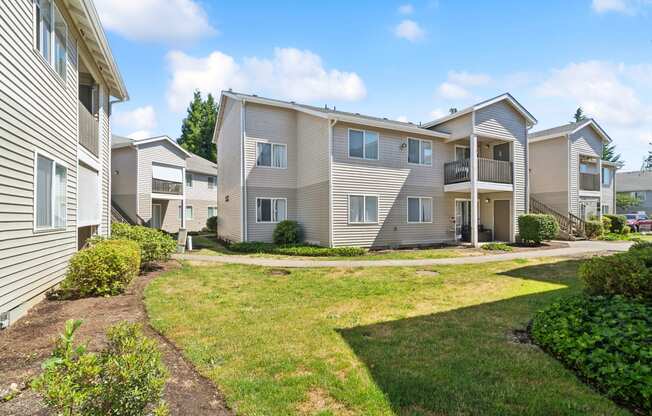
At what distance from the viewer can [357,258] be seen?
1370 cm

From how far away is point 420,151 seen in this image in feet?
58.5

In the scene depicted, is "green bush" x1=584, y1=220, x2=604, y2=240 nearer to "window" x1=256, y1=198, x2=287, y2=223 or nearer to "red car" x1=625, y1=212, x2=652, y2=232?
"red car" x1=625, y1=212, x2=652, y2=232

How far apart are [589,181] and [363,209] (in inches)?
763

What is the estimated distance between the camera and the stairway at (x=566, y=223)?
68.7 ft

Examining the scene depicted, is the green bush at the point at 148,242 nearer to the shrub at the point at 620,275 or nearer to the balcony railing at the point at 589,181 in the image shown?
the shrub at the point at 620,275

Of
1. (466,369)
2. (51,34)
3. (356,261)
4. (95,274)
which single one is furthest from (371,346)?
(51,34)

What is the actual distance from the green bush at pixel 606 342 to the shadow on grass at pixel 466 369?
21 centimetres

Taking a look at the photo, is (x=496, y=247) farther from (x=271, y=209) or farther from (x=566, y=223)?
(x=271, y=209)

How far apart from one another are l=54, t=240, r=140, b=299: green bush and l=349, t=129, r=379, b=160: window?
10917 millimetres

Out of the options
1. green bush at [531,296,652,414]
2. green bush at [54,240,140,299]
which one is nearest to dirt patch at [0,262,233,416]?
green bush at [54,240,140,299]

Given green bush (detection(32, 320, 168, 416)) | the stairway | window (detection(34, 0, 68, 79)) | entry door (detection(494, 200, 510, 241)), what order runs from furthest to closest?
the stairway, entry door (detection(494, 200, 510, 241)), window (detection(34, 0, 68, 79)), green bush (detection(32, 320, 168, 416))

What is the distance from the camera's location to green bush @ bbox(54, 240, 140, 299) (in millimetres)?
6957

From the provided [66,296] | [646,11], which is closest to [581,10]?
[646,11]

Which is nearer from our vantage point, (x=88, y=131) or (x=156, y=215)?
(x=88, y=131)
